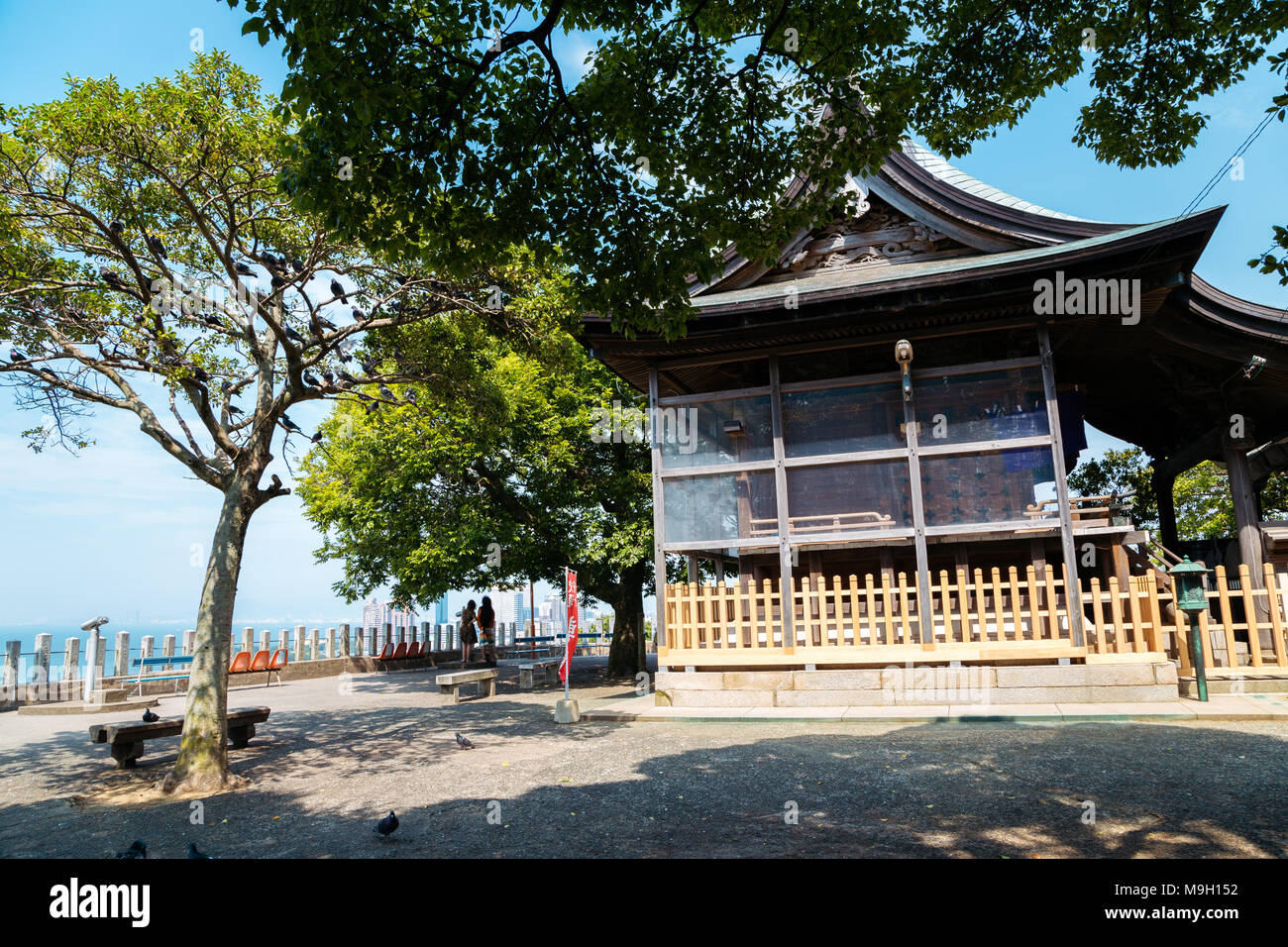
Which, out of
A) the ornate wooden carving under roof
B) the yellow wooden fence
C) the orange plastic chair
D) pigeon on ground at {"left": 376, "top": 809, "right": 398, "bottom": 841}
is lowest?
the orange plastic chair

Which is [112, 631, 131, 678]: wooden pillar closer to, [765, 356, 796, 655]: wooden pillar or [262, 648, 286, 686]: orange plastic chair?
[262, 648, 286, 686]: orange plastic chair

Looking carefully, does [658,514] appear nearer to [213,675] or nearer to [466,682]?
[466,682]

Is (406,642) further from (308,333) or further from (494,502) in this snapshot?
(308,333)

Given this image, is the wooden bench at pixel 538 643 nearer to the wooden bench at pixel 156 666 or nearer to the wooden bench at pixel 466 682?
the wooden bench at pixel 156 666

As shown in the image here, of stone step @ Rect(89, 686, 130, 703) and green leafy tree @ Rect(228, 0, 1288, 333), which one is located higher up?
green leafy tree @ Rect(228, 0, 1288, 333)

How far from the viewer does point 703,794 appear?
22.8 ft

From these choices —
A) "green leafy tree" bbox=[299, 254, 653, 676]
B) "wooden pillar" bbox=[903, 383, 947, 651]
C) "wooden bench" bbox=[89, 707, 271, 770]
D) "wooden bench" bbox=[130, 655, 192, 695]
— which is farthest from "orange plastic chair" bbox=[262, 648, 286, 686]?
"wooden pillar" bbox=[903, 383, 947, 651]

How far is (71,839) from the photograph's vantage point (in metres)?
6.67

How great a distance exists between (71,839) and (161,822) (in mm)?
686

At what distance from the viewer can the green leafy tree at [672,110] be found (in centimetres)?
659

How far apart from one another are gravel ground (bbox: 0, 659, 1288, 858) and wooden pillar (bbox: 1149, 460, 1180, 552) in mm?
10403

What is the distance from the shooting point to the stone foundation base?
34.4 feet

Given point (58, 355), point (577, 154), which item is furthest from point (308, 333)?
point (577, 154)

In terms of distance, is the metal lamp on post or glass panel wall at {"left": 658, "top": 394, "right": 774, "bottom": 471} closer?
the metal lamp on post
